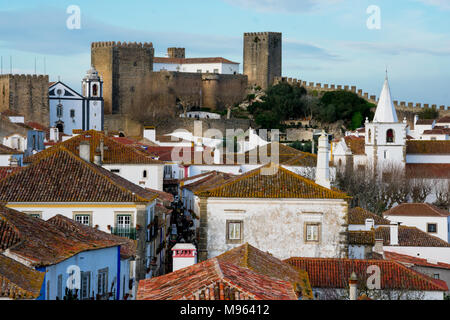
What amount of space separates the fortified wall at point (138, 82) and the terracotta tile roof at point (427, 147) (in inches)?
1218

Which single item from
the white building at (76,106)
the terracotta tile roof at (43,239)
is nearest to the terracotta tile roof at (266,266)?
the terracotta tile roof at (43,239)

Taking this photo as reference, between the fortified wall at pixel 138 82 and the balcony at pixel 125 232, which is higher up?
the fortified wall at pixel 138 82

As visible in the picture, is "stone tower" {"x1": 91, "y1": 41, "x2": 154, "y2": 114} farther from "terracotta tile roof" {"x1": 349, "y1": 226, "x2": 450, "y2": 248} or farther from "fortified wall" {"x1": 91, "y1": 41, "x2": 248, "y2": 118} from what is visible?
"terracotta tile roof" {"x1": 349, "y1": 226, "x2": 450, "y2": 248}

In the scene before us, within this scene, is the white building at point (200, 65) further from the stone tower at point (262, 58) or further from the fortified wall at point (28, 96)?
the fortified wall at point (28, 96)

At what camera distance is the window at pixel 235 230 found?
28.2 meters

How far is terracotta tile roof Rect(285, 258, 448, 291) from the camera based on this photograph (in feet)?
78.2

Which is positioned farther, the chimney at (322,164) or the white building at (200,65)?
the white building at (200,65)

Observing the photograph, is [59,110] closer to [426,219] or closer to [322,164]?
[426,219]

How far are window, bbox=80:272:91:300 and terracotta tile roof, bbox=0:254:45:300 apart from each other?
3123mm

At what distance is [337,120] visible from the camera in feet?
324

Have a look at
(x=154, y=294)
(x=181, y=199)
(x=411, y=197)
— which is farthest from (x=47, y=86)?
(x=154, y=294)

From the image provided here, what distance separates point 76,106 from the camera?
290 ft
